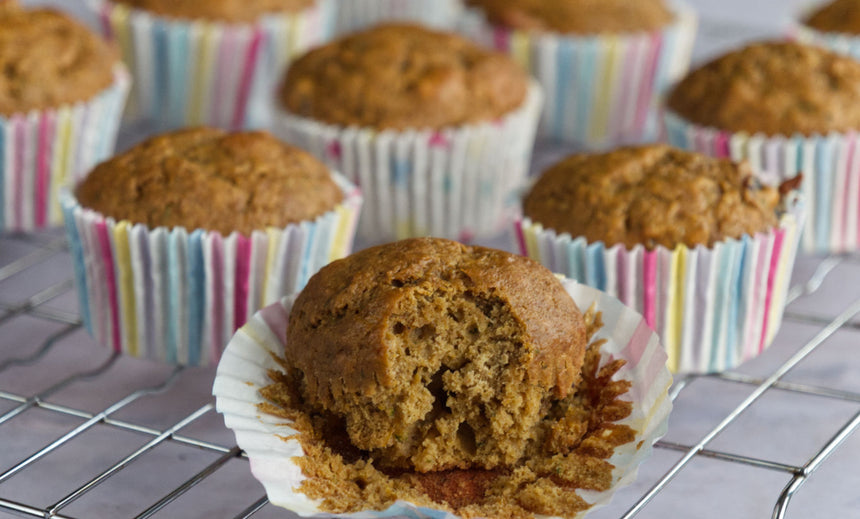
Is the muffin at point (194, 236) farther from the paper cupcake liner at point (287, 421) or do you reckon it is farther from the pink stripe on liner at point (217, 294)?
the paper cupcake liner at point (287, 421)

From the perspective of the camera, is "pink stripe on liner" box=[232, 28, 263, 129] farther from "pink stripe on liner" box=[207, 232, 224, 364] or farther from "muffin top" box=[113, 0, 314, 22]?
"pink stripe on liner" box=[207, 232, 224, 364]

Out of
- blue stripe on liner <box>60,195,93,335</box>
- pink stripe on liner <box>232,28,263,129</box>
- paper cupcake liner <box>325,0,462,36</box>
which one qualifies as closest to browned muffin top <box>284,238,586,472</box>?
blue stripe on liner <box>60,195,93,335</box>

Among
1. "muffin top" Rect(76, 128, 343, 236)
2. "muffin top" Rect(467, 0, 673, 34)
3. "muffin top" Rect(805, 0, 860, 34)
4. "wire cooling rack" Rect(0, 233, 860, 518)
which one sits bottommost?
"wire cooling rack" Rect(0, 233, 860, 518)

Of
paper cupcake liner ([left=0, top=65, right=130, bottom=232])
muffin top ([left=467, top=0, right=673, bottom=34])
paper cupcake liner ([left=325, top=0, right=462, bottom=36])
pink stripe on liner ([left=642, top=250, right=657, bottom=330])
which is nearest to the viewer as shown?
pink stripe on liner ([left=642, top=250, right=657, bottom=330])

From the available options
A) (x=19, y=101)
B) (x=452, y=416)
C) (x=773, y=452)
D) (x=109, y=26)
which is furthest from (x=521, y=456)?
(x=109, y=26)

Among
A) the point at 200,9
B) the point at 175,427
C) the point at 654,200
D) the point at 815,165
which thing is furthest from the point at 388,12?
the point at 175,427

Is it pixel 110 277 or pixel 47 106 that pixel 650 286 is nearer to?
pixel 110 277
